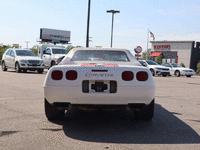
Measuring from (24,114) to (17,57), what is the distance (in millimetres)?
14965

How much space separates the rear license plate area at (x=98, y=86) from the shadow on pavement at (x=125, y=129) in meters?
0.63

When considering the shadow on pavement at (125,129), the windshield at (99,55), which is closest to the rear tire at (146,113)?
the shadow on pavement at (125,129)

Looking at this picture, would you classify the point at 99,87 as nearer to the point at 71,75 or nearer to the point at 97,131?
the point at 71,75

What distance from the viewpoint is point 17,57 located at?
1986 cm

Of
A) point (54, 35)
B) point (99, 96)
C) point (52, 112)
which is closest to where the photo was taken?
point (99, 96)

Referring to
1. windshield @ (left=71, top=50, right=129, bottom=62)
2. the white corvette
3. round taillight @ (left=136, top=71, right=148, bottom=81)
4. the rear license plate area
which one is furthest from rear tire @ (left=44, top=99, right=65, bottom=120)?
round taillight @ (left=136, top=71, right=148, bottom=81)

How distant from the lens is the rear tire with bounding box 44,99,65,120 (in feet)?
16.1

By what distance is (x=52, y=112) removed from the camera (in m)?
4.96

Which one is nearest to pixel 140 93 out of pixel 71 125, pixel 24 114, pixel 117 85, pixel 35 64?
pixel 117 85

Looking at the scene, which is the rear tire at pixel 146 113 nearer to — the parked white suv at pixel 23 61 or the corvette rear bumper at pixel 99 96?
the corvette rear bumper at pixel 99 96

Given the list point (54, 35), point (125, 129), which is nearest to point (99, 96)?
point (125, 129)

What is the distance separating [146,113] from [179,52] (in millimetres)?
54351

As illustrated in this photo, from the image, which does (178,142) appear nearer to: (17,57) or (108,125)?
(108,125)

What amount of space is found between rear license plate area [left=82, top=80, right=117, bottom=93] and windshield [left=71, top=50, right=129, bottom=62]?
3.51 ft
